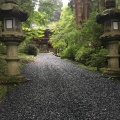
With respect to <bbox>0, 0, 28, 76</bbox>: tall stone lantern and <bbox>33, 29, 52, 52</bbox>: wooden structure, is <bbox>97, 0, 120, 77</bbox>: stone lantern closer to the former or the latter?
<bbox>0, 0, 28, 76</bbox>: tall stone lantern

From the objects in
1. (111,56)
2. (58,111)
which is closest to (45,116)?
(58,111)

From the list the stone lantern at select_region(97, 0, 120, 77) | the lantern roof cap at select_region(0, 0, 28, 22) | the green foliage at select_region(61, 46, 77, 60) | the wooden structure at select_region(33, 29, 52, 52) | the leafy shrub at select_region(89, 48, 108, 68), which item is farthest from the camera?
the wooden structure at select_region(33, 29, 52, 52)

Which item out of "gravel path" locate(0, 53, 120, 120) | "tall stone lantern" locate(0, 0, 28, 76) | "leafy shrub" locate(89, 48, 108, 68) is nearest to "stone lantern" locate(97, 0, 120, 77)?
"gravel path" locate(0, 53, 120, 120)

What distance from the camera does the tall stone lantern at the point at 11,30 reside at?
6.44 metres

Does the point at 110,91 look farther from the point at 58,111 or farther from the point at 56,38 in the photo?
the point at 56,38

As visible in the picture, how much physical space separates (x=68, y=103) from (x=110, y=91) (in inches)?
60.6

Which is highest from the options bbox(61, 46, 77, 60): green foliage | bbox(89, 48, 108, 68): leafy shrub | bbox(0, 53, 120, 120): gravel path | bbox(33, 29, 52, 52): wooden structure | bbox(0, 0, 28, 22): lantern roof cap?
bbox(33, 29, 52, 52): wooden structure

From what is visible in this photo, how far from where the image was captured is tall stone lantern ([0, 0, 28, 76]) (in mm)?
6441

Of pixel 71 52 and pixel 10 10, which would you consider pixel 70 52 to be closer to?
pixel 71 52

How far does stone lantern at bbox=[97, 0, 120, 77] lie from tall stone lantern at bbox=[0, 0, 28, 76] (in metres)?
2.93

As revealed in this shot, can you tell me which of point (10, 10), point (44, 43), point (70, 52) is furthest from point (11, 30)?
point (44, 43)

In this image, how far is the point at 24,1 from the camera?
1022 cm

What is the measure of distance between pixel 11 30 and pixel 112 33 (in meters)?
3.50

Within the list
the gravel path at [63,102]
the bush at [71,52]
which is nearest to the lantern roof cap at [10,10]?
the gravel path at [63,102]
